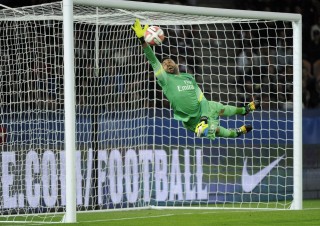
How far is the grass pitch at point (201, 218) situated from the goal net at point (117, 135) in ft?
2.37

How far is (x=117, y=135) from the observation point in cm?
1552

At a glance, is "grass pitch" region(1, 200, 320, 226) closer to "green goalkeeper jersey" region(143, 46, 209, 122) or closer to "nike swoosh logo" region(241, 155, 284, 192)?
"green goalkeeper jersey" region(143, 46, 209, 122)

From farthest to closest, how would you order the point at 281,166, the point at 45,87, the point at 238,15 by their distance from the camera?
the point at 281,166
the point at 45,87
the point at 238,15

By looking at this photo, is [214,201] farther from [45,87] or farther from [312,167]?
[45,87]

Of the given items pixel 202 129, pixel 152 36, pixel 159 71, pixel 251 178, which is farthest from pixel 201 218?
pixel 251 178

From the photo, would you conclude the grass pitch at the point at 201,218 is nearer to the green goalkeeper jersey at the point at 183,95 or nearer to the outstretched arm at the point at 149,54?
the green goalkeeper jersey at the point at 183,95

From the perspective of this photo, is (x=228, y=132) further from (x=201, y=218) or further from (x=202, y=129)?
(x=201, y=218)

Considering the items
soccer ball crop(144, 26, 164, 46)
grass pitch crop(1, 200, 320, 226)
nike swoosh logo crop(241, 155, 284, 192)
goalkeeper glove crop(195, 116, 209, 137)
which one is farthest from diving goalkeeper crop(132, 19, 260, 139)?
nike swoosh logo crop(241, 155, 284, 192)

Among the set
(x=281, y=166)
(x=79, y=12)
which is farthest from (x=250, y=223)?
(x=281, y=166)

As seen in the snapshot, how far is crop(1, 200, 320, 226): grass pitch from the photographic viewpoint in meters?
11.7

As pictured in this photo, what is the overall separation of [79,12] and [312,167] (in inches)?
214

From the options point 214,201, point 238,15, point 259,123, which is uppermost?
point 238,15

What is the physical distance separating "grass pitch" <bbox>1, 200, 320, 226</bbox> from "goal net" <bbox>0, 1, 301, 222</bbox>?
2.37 feet

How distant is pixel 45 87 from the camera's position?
15664mm
